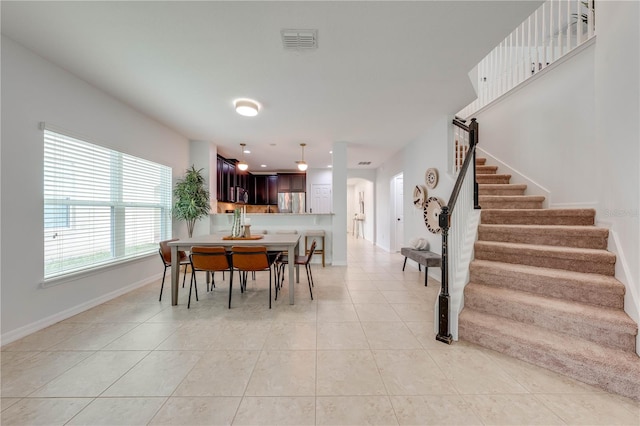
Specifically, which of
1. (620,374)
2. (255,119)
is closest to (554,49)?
(620,374)

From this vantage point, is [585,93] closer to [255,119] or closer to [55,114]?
[255,119]

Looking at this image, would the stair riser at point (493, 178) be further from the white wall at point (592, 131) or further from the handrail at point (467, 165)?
the handrail at point (467, 165)

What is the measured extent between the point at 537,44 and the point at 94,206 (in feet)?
22.3

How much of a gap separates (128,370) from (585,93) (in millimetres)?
5576

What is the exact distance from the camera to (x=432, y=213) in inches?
171

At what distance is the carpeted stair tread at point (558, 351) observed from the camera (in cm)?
154

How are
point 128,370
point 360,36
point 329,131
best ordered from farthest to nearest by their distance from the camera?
point 329,131
point 360,36
point 128,370

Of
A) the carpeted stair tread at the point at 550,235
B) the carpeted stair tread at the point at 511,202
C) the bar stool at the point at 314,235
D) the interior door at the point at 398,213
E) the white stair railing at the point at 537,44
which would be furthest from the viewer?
the interior door at the point at 398,213

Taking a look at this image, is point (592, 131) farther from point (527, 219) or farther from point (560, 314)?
point (560, 314)

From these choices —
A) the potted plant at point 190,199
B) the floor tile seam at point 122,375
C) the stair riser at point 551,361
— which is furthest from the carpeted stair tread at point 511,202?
the potted plant at point 190,199

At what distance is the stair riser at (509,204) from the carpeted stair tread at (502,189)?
398mm

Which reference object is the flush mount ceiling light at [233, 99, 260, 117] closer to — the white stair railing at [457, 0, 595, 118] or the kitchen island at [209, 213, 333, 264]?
the kitchen island at [209, 213, 333, 264]

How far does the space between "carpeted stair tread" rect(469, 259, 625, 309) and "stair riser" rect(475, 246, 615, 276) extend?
0.04 m

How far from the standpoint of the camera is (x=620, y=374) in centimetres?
153
